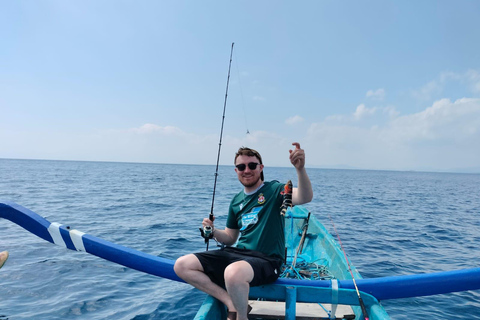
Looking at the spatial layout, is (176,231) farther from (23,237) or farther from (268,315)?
(268,315)

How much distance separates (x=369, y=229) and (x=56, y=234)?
1201 cm

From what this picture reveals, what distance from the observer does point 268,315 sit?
3787 millimetres

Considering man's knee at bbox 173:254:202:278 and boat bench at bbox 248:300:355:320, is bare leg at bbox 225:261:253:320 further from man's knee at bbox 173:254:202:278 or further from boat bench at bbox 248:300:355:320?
boat bench at bbox 248:300:355:320

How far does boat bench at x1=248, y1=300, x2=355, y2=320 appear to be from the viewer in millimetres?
3756

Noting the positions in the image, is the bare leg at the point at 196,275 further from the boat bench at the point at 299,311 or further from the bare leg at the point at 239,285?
the boat bench at the point at 299,311

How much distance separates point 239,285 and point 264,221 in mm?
813

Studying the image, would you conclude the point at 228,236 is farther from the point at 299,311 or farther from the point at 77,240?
the point at 77,240

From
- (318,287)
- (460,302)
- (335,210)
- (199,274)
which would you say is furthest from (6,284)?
(335,210)

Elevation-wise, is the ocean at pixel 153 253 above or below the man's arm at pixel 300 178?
below

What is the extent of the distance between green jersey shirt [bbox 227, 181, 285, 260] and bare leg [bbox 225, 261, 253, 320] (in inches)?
20.4

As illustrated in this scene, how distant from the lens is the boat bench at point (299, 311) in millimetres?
3756

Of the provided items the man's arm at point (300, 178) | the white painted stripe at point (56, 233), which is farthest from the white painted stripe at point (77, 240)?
the man's arm at point (300, 178)

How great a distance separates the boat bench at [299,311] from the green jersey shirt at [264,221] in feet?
3.33

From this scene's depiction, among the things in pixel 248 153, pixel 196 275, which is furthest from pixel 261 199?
pixel 196 275
